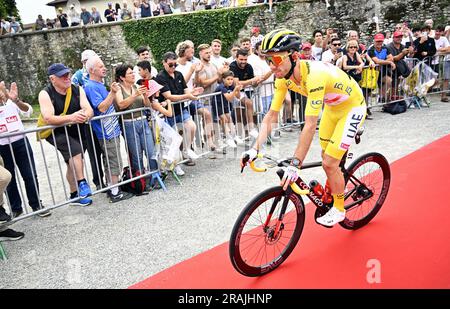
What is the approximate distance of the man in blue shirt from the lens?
548 cm

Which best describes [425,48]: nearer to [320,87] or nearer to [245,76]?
[245,76]

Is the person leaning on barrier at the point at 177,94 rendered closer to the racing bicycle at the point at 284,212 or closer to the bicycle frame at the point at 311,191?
the racing bicycle at the point at 284,212

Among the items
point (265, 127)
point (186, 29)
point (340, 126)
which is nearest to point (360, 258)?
point (340, 126)

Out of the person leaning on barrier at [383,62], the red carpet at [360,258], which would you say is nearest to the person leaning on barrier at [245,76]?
the red carpet at [360,258]

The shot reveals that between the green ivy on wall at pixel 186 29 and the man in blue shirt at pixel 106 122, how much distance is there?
60.6 feet

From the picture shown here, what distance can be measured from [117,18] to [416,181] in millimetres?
29984

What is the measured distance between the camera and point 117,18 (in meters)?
30.7

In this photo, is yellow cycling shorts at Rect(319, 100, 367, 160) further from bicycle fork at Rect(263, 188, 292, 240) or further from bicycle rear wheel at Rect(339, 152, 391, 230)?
bicycle fork at Rect(263, 188, 292, 240)

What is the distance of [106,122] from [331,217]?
136 inches

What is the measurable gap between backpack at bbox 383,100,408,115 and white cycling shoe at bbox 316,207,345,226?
22.5 ft

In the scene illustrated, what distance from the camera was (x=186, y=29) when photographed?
958 inches

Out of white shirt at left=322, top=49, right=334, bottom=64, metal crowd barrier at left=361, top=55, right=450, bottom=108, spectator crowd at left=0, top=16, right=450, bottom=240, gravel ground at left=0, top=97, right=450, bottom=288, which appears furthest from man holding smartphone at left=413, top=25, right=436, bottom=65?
gravel ground at left=0, top=97, right=450, bottom=288
